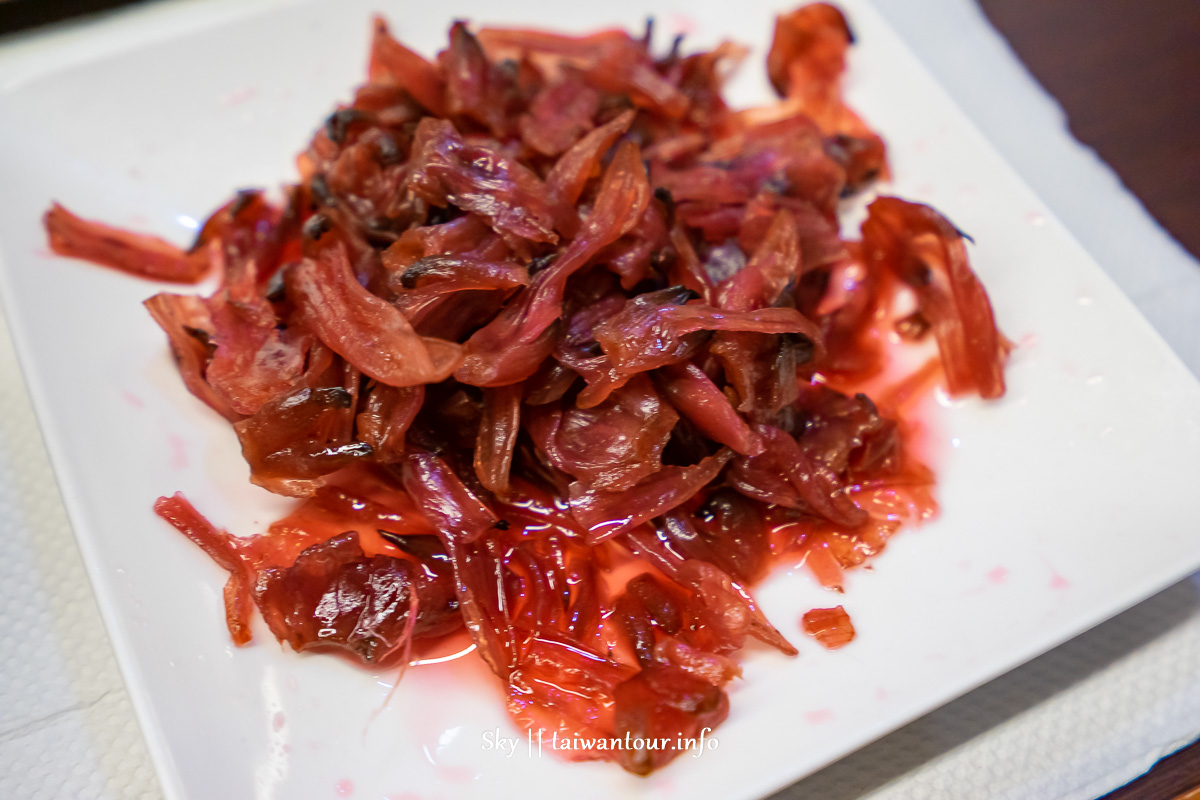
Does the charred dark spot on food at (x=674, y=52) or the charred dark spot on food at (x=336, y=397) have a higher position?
the charred dark spot on food at (x=674, y=52)

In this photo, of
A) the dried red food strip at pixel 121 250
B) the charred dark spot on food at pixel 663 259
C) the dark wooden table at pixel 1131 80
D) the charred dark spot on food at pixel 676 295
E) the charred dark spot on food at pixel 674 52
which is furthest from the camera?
the dark wooden table at pixel 1131 80

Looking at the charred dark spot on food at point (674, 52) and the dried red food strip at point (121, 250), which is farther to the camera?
the charred dark spot on food at point (674, 52)

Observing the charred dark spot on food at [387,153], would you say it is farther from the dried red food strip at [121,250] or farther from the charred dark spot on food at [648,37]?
the charred dark spot on food at [648,37]

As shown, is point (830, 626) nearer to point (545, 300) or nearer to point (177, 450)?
point (545, 300)

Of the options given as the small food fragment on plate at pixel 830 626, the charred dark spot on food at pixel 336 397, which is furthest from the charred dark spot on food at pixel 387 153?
the small food fragment on plate at pixel 830 626

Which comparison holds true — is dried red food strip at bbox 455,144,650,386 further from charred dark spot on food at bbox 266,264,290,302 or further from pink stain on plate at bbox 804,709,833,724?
pink stain on plate at bbox 804,709,833,724

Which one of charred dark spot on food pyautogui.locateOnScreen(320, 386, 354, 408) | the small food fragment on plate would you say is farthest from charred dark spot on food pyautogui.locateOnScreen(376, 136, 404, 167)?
the small food fragment on plate

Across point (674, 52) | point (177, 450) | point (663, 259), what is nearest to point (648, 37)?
point (674, 52)

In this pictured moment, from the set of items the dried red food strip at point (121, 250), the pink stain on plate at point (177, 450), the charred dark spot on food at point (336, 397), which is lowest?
the pink stain on plate at point (177, 450)
